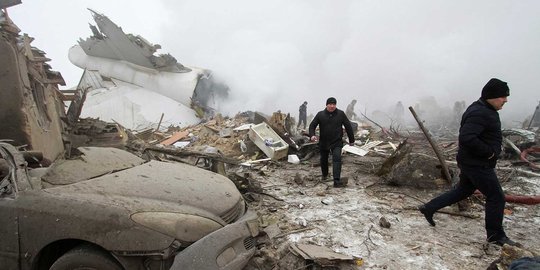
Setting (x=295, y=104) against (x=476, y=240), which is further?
(x=295, y=104)

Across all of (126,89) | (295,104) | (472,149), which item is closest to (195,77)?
(126,89)

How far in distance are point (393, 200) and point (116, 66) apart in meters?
21.8

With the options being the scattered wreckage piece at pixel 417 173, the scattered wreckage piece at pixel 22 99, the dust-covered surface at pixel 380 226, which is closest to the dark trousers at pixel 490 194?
the dust-covered surface at pixel 380 226

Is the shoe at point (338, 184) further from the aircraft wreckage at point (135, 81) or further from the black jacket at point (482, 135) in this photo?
the aircraft wreckage at point (135, 81)

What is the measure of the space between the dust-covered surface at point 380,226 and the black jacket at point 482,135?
95cm

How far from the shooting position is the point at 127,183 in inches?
116

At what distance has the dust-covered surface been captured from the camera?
11.0 feet

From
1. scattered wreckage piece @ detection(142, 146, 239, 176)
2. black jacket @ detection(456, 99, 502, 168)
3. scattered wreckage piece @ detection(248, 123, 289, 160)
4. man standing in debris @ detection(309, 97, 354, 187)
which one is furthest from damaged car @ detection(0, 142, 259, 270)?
scattered wreckage piece @ detection(248, 123, 289, 160)

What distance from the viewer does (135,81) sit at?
881 inches

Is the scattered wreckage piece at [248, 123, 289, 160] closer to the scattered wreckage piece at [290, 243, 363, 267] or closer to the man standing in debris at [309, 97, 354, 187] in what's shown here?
the man standing in debris at [309, 97, 354, 187]

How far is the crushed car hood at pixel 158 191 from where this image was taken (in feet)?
8.62

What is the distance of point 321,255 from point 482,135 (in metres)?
2.10

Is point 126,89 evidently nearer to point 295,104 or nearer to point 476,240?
point 295,104

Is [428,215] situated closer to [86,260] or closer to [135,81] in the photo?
[86,260]
